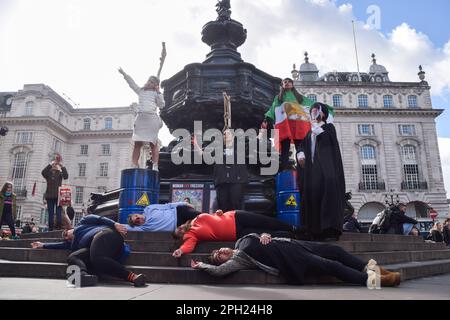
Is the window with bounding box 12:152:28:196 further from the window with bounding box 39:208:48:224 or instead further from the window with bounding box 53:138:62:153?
the window with bounding box 39:208:48:224

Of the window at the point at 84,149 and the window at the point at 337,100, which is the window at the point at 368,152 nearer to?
the window at the point at 337,100

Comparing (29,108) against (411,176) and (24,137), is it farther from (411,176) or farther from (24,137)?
(411,176)

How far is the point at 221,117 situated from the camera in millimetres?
9969

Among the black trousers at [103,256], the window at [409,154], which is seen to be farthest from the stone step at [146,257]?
the window at [409,154]

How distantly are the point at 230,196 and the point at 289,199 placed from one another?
1318 millimetres

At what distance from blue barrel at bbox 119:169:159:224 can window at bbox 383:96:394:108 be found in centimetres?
4584

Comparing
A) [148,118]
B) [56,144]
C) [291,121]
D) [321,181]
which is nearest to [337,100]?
[56,144]

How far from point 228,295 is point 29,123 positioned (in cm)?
5146

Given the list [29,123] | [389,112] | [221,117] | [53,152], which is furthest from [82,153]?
[221,117]

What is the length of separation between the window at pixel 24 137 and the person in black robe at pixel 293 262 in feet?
164

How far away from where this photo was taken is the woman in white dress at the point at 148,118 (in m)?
8.07

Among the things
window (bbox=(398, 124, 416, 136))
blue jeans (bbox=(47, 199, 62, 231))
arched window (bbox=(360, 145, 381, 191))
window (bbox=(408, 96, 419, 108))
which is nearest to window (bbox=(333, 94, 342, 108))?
arched window (bbox=(360, 145, 381, 191))

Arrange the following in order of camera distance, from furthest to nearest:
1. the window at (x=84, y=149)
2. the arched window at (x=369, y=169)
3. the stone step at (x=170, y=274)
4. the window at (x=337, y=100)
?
the window at (x=84, y=149) < the window at (x=337, y=100) < the arched window at (x=369, y=169) < the stone step at (x=170, y=274)
